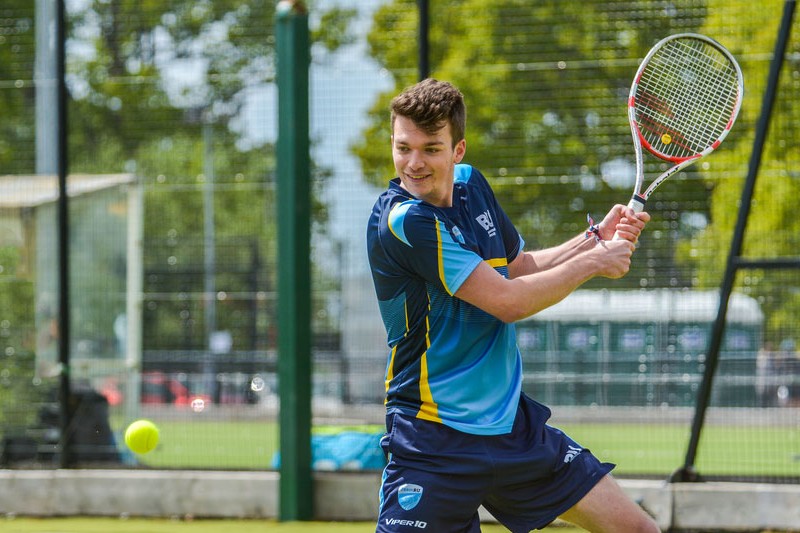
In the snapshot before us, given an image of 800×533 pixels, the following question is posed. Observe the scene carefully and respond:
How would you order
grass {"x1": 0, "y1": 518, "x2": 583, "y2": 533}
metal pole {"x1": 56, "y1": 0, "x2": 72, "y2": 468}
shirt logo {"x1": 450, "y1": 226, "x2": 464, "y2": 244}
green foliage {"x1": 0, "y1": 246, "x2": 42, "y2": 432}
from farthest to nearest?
green foliage {"x1": 0, "y1": 246, "x2": 42, "y2": 432}, metal pole {"x1": 56, "y1": 0, "x2": 72, "y2": 468}, grass {"x1": 0, "y1": 518, "x2": 583, "y2": 533}, shirt logo {"x1": 450, "y1": 226, "x2": 464, "y2": 244}

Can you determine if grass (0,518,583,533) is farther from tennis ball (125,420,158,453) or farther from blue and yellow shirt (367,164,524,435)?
blue and yellow shirt (367,164,524,435)

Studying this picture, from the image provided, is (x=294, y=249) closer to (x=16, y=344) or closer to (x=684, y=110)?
(x=16, y=344)

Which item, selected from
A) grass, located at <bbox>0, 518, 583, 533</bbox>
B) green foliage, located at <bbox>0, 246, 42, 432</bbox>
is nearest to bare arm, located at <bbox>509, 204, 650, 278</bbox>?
grass, located at <bbox>0, 518, 583, 533</bbox>

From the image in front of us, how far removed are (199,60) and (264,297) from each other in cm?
161

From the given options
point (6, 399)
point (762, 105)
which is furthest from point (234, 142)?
point (762, 105)

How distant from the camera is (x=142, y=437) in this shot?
247 inches

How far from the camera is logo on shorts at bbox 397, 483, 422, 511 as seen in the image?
3248mm

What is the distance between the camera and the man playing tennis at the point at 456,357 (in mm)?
3232

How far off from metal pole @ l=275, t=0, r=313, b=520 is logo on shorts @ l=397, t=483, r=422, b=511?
123 inches

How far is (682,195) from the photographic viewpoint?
20.8ft

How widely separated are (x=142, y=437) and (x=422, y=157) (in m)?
3.61

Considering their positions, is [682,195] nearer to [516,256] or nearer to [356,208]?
[356,208]

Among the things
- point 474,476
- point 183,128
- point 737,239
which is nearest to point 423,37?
point 183,128

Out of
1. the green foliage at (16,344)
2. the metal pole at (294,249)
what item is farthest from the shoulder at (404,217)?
the green foliage at (16,344)
